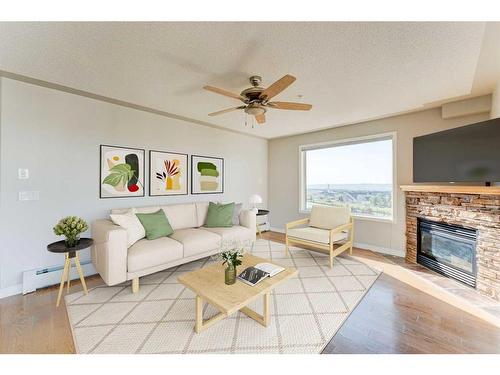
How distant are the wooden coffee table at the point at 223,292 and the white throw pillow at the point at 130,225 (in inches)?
43.6

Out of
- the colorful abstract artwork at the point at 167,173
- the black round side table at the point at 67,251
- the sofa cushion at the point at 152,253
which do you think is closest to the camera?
the black round side table at the point at 67,251

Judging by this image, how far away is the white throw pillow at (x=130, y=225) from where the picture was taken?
246 centimetres

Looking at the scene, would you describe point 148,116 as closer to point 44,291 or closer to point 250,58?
point 250,58

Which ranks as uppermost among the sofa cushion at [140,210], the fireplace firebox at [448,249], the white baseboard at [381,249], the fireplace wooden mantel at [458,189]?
the fireplace wooden mantel at [458,189]

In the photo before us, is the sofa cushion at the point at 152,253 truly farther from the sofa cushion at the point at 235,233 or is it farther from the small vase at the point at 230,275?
the small vase at the point at 230,275

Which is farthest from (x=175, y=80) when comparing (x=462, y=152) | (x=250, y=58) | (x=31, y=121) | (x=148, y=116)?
(x=462, y=152)

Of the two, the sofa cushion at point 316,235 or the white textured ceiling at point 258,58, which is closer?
the white textured ceiling at point 258,58

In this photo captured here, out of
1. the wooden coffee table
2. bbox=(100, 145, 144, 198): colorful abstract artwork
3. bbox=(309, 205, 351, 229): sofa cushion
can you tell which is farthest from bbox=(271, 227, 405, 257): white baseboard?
bbox=(100, 145, 144, 198): colorful abstract artwork

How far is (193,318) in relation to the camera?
187 centimetres

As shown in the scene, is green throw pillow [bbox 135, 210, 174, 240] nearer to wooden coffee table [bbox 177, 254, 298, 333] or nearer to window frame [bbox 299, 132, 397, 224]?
wooden coffee table [bbox 177, 254, 298, 333]

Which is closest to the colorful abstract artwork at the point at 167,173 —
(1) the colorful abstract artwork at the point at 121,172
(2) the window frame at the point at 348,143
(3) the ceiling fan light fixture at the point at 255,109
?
(1) the colorful abstract artwork at the point at 121,172

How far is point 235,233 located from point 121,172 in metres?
1.99
